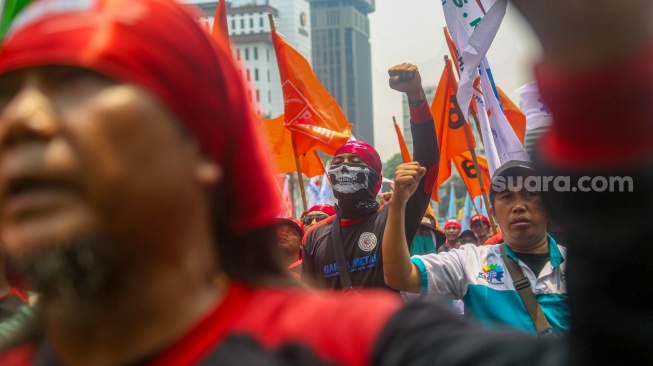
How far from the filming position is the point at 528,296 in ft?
13.0

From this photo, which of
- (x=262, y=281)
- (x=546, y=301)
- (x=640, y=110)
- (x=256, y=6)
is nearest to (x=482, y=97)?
(x=546, y=301)

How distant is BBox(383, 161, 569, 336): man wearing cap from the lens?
3969 millimetres

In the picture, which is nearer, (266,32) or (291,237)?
(291,237)

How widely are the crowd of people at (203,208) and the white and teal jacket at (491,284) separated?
8.48ft

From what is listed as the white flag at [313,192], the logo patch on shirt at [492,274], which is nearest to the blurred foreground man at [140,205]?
the logo patch on shirt at [492,274]

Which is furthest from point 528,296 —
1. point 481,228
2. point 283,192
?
point 481,228

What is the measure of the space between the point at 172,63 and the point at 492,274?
2992mm

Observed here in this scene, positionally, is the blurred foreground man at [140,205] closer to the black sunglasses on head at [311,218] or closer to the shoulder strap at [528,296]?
the shoulder strap at [528,296]

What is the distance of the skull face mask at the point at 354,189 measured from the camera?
550cm

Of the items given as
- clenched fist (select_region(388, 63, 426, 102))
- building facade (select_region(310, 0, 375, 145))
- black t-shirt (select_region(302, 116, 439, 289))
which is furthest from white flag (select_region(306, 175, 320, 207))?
building facade (select_region(310, 0, 375, 145))

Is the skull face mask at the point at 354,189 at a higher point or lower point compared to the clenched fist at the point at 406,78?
lower

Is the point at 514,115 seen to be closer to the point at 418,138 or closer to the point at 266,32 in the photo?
the point at 418,138

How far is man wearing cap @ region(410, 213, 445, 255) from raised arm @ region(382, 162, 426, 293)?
176 inches

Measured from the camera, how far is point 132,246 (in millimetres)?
1313
